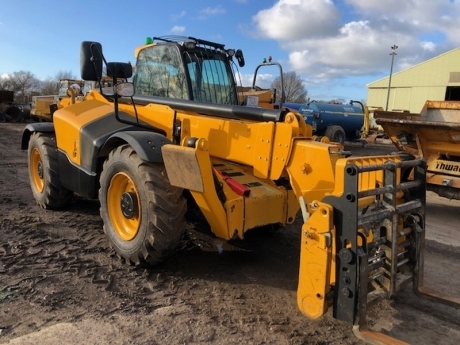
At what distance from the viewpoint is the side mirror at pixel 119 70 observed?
4973 mm

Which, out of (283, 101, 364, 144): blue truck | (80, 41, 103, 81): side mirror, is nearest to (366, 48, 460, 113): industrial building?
(283, 101, 364, 144): blue truck

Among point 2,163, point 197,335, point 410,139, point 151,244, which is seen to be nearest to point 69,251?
point 151,244

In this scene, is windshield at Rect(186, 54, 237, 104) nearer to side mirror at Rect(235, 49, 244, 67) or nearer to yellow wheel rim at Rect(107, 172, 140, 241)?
side mirror at Rect(235, 49, 244, 67)

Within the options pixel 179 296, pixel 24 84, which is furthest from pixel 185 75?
pixel 24 84

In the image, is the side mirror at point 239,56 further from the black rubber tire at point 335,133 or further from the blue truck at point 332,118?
the black rubber tire at point 335,133

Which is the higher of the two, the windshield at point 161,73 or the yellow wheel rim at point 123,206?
the windshield at point 161,73

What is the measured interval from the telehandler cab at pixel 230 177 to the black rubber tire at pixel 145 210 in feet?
0.03

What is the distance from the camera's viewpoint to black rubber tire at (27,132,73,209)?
5.96 m

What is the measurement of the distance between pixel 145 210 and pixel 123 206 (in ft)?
1.65

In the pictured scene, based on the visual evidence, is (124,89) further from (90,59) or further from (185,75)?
(185,75)

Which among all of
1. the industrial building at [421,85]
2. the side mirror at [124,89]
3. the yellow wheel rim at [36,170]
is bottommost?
the yellow wheel rim at [36,170]

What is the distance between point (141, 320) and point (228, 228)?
3.50 feet

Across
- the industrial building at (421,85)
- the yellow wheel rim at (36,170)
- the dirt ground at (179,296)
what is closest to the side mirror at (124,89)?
the dirt ground at (179,296)

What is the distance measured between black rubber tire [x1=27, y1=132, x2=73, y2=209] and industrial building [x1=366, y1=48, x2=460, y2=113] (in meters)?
32.2
